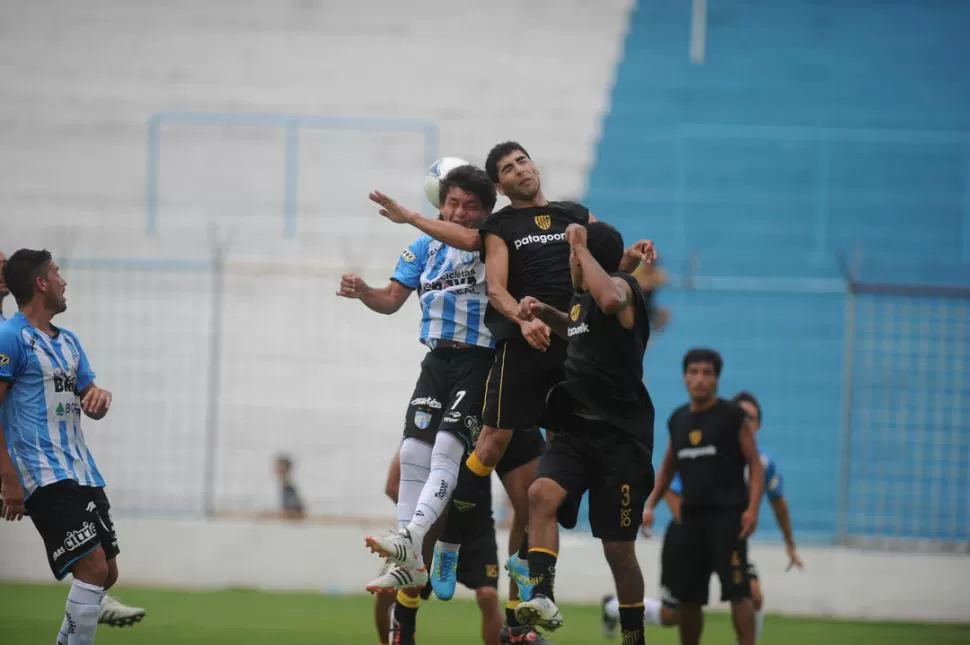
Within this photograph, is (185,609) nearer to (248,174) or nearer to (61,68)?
(248,174)

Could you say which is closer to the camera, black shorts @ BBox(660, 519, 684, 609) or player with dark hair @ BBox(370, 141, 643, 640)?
player with dark hair @ BBox(370, 141, 643, 640)

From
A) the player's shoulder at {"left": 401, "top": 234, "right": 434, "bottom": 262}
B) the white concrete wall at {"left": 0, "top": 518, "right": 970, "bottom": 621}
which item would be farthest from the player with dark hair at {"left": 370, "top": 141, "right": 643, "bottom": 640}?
the white concrete wall at {"left": 0, "top": 518, "right": 970, "bottom": 621}

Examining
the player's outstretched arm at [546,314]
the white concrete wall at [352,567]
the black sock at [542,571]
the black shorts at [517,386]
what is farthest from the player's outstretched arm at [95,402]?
the white concrete wall at [352,567]

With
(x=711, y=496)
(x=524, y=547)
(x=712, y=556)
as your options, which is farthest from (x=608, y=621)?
(x=524, y=547)

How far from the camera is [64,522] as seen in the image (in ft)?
23.5

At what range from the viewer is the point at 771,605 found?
1280 centimetres

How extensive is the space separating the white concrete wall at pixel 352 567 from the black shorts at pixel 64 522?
6.06 metres

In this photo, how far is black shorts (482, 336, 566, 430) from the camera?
7418mm

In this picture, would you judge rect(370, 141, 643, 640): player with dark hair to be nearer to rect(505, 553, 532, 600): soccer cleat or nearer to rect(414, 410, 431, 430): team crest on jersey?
rect(505, 553, 532, 600): soccer cleat

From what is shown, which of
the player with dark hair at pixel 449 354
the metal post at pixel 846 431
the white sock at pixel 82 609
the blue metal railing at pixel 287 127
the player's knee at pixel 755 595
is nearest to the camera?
the white sock at pixel 82 609

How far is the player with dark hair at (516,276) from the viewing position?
7.41 meters

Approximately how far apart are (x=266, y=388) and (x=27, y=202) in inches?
192

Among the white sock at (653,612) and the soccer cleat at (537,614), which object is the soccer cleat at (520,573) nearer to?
the soccer cleat at (537,614)

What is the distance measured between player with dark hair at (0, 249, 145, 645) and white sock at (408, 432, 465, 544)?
1557mm
